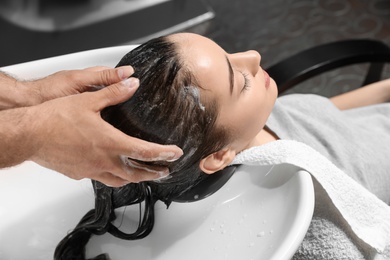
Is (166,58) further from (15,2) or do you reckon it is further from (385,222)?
(15,2)

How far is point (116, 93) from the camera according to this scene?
737mm

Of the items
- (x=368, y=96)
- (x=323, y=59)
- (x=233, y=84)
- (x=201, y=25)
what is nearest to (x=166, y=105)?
(x=233, y=84)

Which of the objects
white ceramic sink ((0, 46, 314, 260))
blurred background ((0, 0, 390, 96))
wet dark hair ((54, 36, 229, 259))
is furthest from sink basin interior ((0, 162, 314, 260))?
blurred background ((0, 0, 390, 96))

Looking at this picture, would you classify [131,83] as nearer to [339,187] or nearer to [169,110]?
[169,110]

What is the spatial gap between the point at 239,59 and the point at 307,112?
1.18 ft

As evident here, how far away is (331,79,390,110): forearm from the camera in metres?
1.25

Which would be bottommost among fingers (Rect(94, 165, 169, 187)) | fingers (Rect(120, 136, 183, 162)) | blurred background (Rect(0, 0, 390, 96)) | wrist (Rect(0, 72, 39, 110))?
blurred background (Rect(0, 0, 390, 96))

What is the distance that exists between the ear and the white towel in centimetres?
4

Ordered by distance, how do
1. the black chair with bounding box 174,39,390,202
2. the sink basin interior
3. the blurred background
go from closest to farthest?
the sink basin interior → the black chair with bounding box 174,39,390,202 → the blurred background

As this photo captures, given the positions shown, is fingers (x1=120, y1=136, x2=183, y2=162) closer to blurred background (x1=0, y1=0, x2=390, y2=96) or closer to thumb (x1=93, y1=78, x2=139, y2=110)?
thumb (x1=93, y1=78, x2=139, y2=110)

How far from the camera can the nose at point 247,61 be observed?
846 mm

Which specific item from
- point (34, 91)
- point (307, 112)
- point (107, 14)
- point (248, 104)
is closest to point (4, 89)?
point (34, 91)

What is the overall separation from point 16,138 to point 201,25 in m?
1.29

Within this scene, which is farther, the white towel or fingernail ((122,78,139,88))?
the white towel
